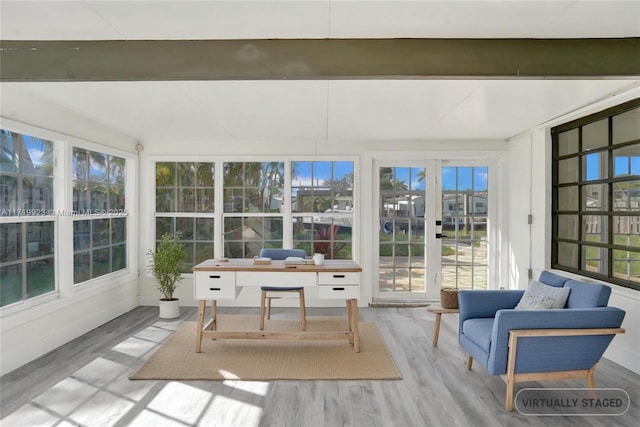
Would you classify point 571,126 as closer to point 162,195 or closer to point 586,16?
point 586,16

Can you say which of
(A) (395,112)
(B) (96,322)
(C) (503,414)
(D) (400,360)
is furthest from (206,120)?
(C) (503,414)

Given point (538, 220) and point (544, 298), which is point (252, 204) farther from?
point (544, 298)

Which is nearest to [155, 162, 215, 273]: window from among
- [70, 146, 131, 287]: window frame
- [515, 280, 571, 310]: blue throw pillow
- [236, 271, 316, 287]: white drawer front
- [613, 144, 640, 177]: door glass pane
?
[70, 146, 131, 287]: window frame

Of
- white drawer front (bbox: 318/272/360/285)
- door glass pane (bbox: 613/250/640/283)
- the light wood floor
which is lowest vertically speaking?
the light wood floor

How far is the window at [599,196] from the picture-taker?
352cm

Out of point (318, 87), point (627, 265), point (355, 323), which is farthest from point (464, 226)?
point (318, 87)

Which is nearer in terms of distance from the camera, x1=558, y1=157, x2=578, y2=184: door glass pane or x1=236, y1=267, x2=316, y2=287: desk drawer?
x1=236, y1=267, x2=316, y2=287: desk drawer

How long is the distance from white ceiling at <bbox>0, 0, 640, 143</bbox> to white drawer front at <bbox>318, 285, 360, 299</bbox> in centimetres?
173

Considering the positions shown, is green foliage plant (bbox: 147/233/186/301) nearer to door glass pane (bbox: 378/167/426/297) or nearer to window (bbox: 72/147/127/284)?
window (bbox: 72/147/127/284)

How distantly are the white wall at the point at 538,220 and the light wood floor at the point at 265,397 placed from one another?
26 centimetres

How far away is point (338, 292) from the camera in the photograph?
12.1 feet

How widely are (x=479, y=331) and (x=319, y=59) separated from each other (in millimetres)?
2343

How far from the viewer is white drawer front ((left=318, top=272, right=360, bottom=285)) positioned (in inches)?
145

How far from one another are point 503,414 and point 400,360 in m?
1.10
